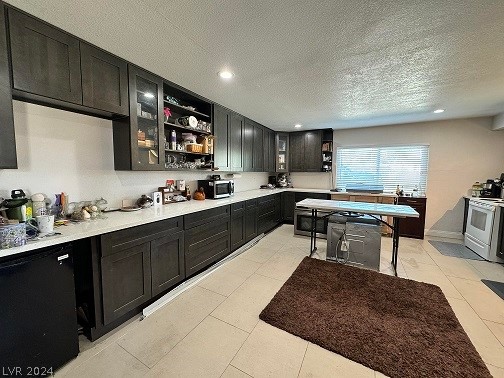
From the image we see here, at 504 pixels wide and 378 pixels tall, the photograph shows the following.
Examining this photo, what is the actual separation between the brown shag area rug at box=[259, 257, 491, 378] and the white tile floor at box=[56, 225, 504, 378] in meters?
0.10

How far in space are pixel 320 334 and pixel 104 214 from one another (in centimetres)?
242

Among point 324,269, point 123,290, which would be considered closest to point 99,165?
point 123,290

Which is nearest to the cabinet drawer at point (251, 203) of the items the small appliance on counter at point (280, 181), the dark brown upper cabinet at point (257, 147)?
the dark brown upper cabinet at point (257, 147)

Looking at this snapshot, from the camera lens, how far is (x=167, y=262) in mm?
2219

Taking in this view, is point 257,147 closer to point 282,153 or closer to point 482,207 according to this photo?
point 282,153

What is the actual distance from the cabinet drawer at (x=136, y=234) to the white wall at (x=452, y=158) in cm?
515

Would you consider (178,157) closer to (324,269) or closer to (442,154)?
(324,269)

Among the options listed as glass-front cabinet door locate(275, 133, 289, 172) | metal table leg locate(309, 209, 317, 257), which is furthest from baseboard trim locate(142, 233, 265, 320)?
glass-front cabinet door locate(275, 133, 289, 172)

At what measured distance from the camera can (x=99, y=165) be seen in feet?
7.28

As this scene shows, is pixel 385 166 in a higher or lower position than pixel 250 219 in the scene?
higher

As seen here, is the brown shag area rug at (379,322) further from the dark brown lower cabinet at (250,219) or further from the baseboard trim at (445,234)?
the baseboard trim at (445,234)

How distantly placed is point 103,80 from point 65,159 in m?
0.84

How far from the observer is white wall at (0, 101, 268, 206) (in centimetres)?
170

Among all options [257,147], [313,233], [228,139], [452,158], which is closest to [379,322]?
[313,233]
